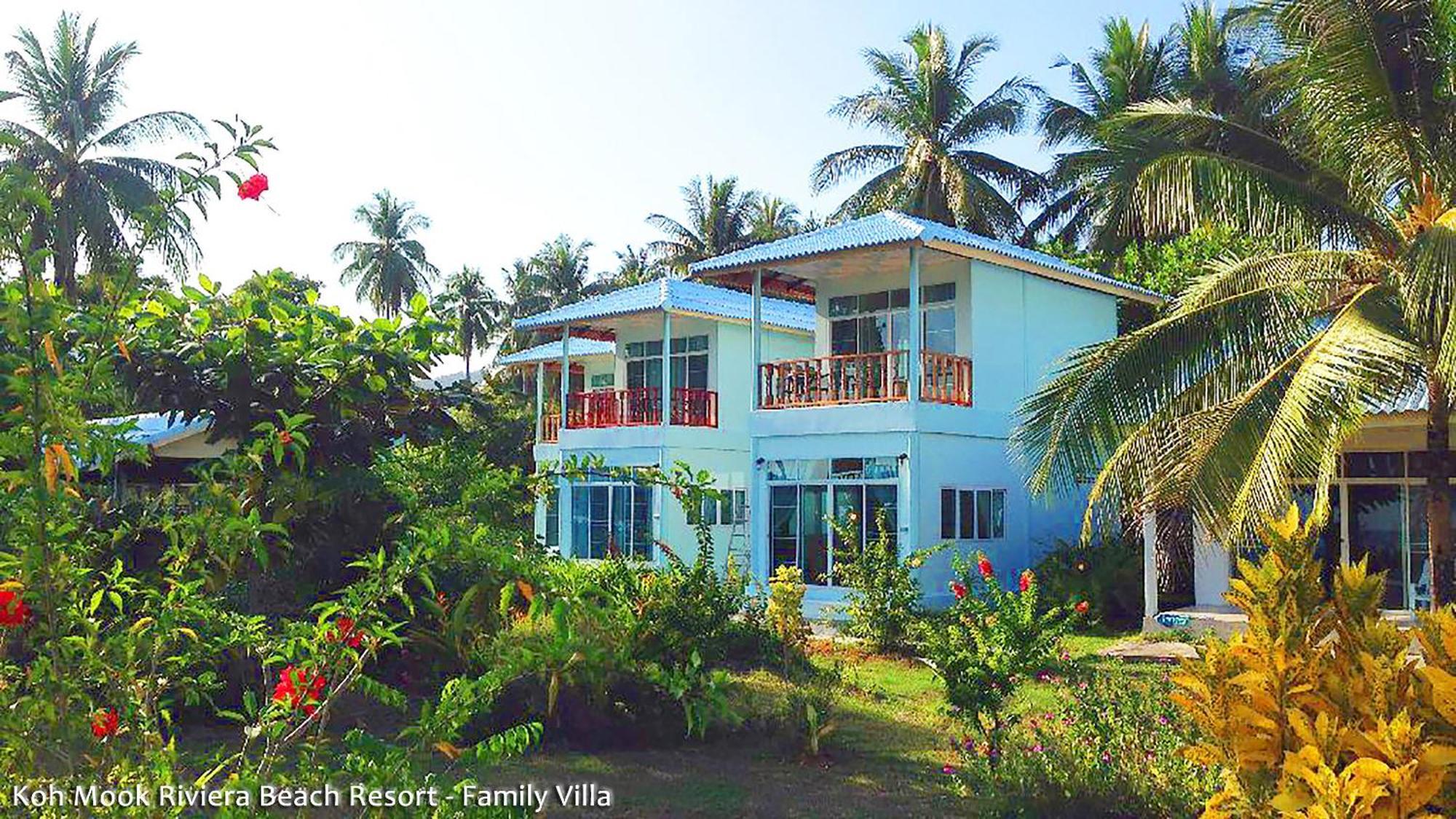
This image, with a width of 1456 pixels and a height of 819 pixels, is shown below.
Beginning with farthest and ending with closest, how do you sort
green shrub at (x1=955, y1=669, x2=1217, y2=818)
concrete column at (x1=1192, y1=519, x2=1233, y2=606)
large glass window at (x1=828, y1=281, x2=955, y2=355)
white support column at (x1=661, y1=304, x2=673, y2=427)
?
1. white support column at (x1=661, y1=304, x2=673, y2=427)
2. large glass window at (x1=828, y1=281, x2=955, y2=355)
3. concrete column at (x1=1192, y1=519, x2=1233, y2=606)
4. green shrub at (x1=955, y1=669, x2=1217, y2=818)

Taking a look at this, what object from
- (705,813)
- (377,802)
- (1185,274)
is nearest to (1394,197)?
(705,813)

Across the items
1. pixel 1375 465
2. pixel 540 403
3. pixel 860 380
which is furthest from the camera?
pixel 540 403

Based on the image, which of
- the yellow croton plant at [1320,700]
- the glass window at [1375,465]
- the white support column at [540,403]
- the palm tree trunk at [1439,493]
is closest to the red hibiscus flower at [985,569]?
the palm tree trunk at [1439,493]

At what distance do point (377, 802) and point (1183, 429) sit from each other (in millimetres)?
9093

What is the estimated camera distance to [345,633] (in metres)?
3.97

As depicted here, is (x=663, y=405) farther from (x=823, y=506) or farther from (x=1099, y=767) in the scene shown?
(x=1099, y=767)

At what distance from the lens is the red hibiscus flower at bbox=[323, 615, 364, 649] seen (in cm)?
377

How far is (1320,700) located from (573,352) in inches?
1086

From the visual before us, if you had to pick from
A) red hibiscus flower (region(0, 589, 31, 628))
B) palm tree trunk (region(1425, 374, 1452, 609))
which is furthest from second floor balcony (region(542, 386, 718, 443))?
red hibiscus flower (region(0, 589, 31, 628))

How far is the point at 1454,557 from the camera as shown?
1191cm

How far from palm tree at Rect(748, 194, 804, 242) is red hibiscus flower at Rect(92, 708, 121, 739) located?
1616 inches

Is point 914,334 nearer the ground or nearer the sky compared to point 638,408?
nearer the sky

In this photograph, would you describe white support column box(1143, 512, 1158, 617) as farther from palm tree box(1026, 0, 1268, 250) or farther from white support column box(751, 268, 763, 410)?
palm tree box(1026, 0, 1268, 250)

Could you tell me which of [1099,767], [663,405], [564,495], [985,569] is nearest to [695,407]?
[663,405]
